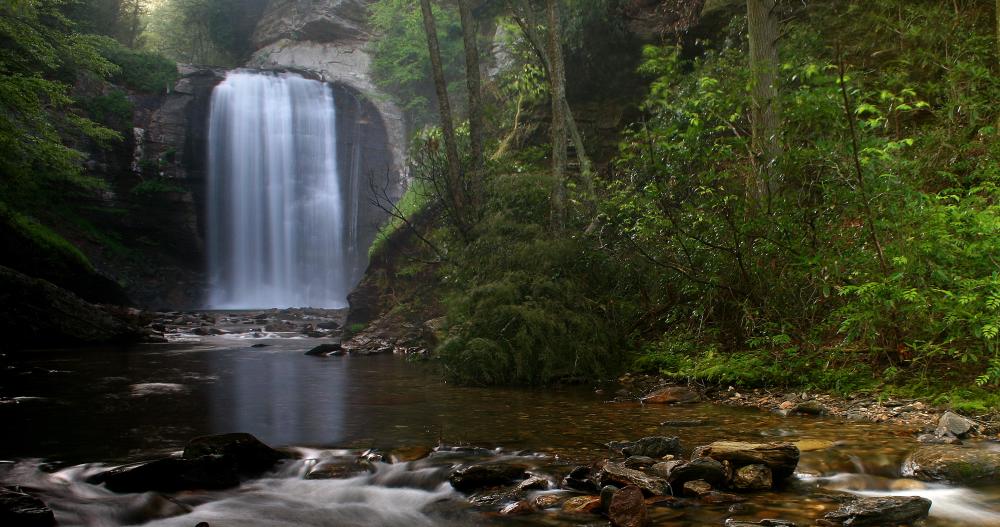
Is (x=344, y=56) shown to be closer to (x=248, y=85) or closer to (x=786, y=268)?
(x=248, y=85)

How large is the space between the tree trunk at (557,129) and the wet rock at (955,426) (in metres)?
6.00

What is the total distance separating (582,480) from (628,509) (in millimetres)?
635

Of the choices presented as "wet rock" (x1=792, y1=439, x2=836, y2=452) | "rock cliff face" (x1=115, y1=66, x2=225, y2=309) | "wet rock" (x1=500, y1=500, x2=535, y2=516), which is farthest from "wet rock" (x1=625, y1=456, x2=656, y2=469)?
"rock cliff face" (x1=115, y1=66, x2=225, y2=309)

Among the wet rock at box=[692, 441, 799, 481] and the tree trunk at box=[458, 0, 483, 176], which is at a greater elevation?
the tree trunk at box=[458, 0, 483, 176]

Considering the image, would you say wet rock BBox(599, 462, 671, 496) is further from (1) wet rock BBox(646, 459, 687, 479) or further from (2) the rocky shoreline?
(1) wet rock BBox(646, 459, 687, 479)

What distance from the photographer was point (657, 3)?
1452 cm

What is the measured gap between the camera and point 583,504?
12.2 feet

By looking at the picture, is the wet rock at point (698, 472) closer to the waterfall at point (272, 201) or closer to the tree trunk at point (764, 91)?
the tree trunk at point (764, 91)

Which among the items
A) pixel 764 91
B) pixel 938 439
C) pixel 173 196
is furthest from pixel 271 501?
pixel 173 196

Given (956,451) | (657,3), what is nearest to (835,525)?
(956,451)

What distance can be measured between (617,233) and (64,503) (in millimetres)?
7161

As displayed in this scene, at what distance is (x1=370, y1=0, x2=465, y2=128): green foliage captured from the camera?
27859 mm

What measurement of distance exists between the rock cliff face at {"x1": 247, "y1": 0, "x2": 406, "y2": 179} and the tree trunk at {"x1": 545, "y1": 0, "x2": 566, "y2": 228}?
2285 centimetres

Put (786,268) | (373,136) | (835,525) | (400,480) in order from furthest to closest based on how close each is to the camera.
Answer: (373,136) < (786,268) < (400,480) < (835,525)
